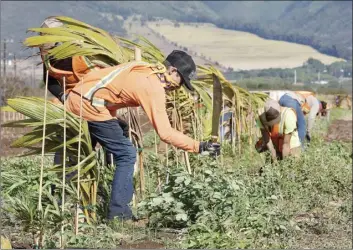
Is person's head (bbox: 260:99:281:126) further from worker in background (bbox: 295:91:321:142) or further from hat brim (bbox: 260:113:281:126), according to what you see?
worker in background (bbox: 295:91:321:142)

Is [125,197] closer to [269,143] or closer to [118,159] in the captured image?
[118,159]

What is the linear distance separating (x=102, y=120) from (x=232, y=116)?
852cm

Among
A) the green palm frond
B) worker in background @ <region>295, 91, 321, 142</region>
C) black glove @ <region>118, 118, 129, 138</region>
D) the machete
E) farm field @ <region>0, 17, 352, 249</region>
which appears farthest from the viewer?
worker in background @ <region>295, 91, 321, 142</region>

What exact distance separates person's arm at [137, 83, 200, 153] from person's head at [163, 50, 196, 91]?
0.22 meters

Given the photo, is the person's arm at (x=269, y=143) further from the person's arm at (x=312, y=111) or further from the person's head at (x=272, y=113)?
the person's arm at (x=312, y=111)

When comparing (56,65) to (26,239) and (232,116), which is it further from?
(232,116)

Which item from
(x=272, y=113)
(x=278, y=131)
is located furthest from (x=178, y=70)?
(x=278, y=131)

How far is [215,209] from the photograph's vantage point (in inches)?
249

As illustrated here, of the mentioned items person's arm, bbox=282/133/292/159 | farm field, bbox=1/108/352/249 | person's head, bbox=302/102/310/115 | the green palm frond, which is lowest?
farm field, bbox=1/108/352/249

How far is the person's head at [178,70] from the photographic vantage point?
6.73 m

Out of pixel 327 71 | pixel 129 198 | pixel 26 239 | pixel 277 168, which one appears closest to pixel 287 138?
pixel 277 168

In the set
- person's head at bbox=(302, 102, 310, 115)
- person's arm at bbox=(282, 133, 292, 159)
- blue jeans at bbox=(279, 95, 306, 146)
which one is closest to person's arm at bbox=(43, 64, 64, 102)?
person's arm at bbox=(282, 133, 292, 159)

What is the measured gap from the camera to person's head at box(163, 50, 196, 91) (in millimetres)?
6727

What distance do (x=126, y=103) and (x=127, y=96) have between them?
3.8 inches
